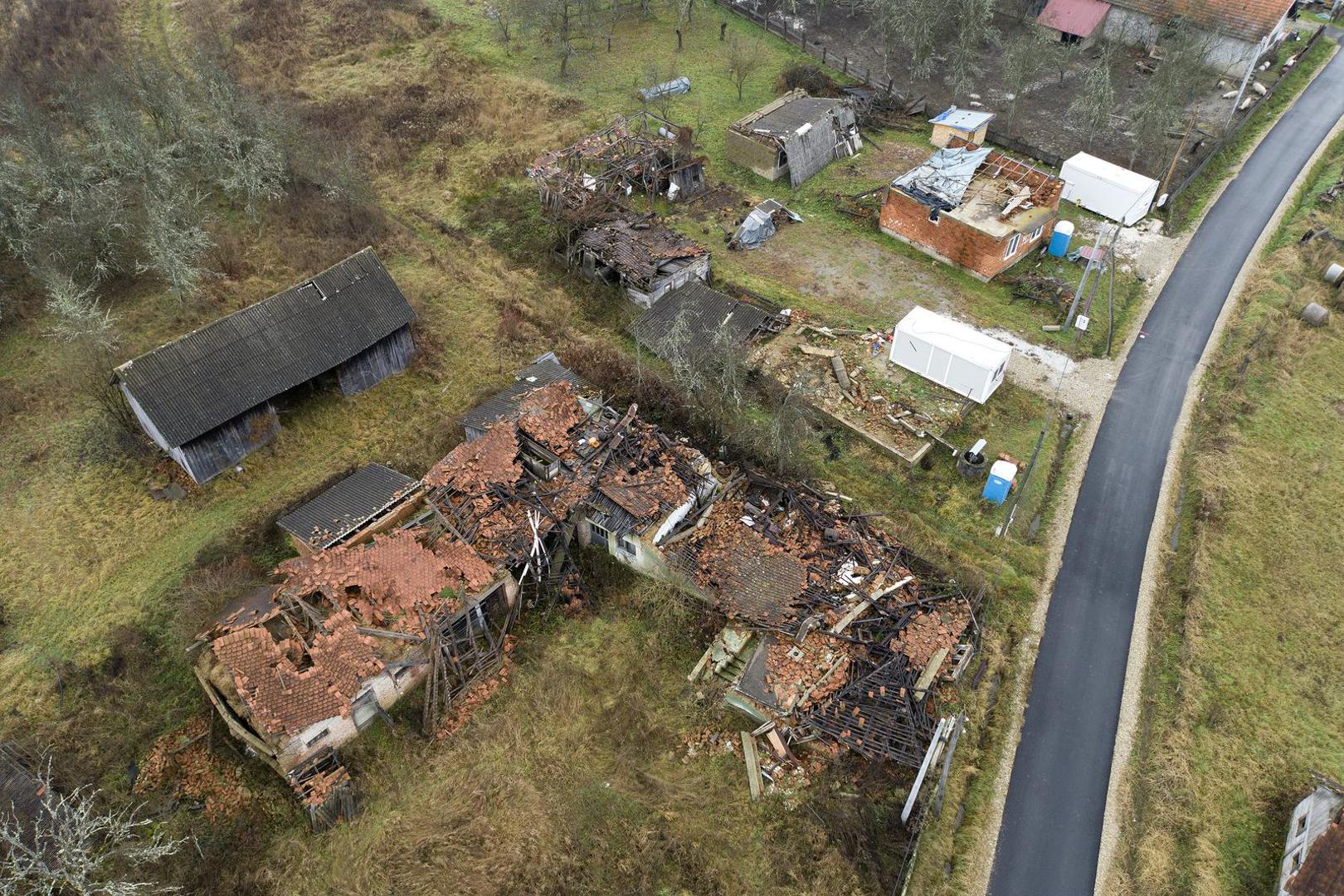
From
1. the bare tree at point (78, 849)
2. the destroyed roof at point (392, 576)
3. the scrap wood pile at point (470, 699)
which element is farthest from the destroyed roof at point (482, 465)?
the bare tree at point (78, 849)

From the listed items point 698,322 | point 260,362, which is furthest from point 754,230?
point 260,362

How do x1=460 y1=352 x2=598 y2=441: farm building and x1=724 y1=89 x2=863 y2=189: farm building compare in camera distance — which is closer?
x1=460 y1=352 x2=598 y2=441: farm building

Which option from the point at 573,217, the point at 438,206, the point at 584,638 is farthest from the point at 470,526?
the point at 438,206

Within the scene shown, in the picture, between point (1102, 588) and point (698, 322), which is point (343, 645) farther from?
point (1102, 588)

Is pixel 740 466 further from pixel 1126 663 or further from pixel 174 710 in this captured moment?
pixel 174 710

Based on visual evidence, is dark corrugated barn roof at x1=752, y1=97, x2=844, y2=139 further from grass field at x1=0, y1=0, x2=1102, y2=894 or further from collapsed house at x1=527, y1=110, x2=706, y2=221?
collapsed house at x1=527, y1=110, x2=706, y2=221

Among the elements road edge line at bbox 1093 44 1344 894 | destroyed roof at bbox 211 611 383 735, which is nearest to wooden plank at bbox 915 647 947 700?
road edge line at bbox 1093 44 1344 894
